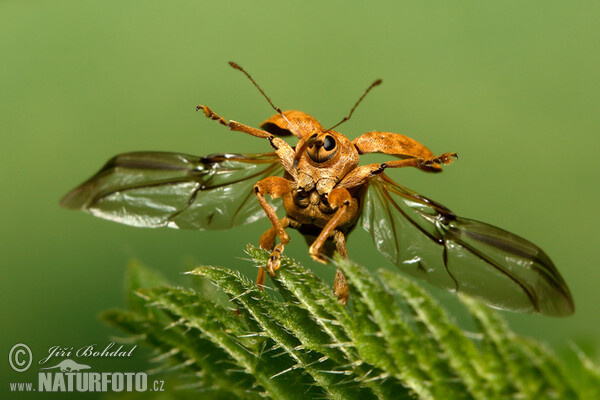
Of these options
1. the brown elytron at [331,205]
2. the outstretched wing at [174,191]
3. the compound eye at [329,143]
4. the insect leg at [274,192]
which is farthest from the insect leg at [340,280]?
the outstretched wing at [174,191]

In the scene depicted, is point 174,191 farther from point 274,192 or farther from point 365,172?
point 365,172

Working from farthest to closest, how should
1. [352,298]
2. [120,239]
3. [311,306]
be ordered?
[120,239]
[311,306]
[352,298]

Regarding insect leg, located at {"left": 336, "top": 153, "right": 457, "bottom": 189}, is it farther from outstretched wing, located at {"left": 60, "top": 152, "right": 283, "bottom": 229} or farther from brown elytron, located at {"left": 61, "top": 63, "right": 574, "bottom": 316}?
outstretched wing, located at {"left": 60, "top": 152, "right": 283, "bottom": 229}

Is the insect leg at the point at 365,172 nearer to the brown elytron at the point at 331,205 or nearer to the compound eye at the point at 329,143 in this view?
the brown elytron at the point at 331,205

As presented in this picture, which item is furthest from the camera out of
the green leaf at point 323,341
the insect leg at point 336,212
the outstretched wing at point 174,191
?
the outstretched wing at point 174,191

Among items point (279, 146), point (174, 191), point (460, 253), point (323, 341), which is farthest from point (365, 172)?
point (174, 191)

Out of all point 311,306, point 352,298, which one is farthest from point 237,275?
point 352,298

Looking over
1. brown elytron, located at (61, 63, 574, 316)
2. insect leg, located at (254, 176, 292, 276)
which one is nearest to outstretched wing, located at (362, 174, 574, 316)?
brown elytron, located at (61, 63, 574, 316)

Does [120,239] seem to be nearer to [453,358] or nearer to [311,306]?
[311,306]
